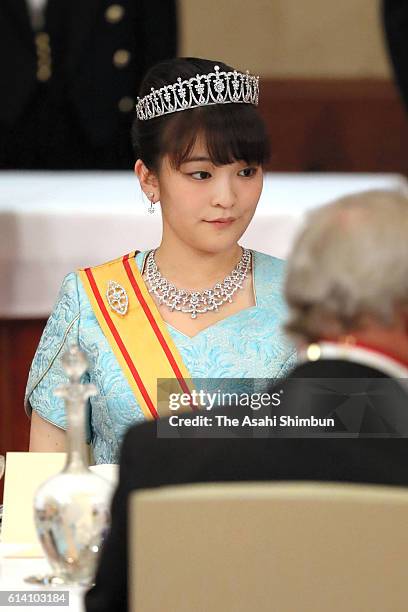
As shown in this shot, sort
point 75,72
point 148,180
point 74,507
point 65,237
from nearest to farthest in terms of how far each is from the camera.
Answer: point 74,507, point 148,180, point 65,237, point 75,72

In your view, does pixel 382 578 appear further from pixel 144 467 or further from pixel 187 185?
pixel 187 185

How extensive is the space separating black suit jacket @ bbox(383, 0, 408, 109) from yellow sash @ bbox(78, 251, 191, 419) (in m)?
1.12

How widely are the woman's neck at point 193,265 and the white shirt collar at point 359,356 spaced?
92cm

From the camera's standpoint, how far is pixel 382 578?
4.39 ft

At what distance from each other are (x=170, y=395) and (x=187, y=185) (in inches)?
13.1

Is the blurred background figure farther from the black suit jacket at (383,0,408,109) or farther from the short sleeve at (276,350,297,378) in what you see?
the short sleeve at (276,350,297,378)

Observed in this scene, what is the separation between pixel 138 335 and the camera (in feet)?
7.55

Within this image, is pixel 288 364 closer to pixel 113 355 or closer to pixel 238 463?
pixel 113 355

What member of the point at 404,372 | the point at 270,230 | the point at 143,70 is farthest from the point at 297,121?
the point at 404,372

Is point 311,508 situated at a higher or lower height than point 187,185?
lower

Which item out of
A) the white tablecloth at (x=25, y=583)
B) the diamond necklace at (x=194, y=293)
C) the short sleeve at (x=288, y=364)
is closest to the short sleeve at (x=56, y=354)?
the diamond necklace at (x=194, y=293)

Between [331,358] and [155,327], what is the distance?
96 centimetres

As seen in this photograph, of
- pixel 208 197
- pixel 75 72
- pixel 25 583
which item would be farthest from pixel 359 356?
pixel 75 72

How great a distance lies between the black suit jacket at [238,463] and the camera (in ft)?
4.41
